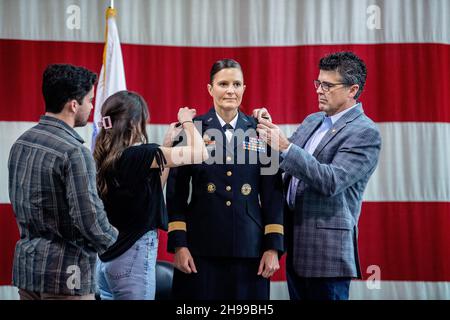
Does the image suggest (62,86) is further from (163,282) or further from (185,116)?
(163,282)

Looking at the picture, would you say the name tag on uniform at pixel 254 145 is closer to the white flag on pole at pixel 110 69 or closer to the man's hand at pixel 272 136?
the man's hand at pixel 272 136

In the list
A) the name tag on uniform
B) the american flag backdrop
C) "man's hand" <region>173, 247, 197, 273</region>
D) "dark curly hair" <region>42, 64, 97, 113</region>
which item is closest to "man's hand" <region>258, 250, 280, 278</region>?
"man's hand" <region>173, 247, 197, 273</region>

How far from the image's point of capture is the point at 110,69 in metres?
3.58

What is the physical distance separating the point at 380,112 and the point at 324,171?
1755 millimetres

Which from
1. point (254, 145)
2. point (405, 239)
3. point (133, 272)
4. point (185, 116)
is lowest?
point (405, 239)

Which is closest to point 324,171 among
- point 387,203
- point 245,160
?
point 245,160

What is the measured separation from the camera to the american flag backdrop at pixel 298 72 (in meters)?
3.84

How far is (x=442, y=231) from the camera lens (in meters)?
3.82

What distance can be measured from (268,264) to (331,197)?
0.36m

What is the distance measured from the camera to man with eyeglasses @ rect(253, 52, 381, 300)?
7.47 ft

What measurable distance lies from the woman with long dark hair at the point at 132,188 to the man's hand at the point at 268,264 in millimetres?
402

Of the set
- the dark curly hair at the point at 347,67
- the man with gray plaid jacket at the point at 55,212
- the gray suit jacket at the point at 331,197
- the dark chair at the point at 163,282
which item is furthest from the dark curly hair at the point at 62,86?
the dark chair at the point at 163,282

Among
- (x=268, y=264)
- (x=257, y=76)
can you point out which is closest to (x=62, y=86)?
(x=268, y=264)

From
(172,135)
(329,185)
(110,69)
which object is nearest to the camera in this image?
(329,185)
